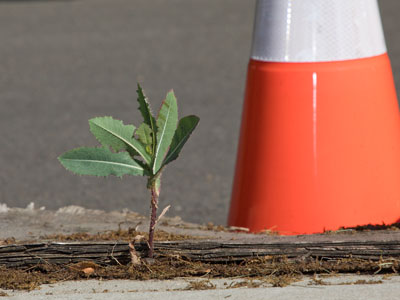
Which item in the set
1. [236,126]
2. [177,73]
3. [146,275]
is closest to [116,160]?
[146,275]

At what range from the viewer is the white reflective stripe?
2.95 m

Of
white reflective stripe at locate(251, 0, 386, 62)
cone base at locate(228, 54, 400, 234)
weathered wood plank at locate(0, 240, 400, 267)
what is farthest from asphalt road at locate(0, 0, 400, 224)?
weathered wood plank at locate(0, 240, 400, 267)

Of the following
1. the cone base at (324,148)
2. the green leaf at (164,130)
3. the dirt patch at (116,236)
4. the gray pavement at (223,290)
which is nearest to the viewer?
the gray pavement at (223,290)

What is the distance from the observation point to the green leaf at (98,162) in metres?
2.23

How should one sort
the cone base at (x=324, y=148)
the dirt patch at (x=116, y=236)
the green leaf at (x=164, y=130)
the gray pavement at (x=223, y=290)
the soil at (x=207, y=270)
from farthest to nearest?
the cone base at (x=324, y=148) < the dirt patch at (x=116, y=236) < the green leaf at (x=164, y=130) < the soil at (x=207, y=270) < the gray pavement at (x=223, y=290)

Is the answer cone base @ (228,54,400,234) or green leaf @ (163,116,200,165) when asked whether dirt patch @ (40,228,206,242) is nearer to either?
green leaf @ (163,116,200,165)

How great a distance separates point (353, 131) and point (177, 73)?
415cm

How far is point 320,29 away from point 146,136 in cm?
107

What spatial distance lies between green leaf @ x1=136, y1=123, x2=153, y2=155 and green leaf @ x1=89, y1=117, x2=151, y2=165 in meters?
0.02

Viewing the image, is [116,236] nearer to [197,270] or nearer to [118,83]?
[197,270]

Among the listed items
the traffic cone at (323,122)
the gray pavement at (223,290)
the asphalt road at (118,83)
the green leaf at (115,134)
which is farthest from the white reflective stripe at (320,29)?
the asphalt road at (118,83)

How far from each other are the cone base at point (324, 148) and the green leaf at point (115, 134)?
89 cm

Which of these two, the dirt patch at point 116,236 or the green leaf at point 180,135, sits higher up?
the green leaf at point 180,135

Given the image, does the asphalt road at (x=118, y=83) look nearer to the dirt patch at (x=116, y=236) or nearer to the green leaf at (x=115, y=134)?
the dirt patch at (x=116, y=236)
